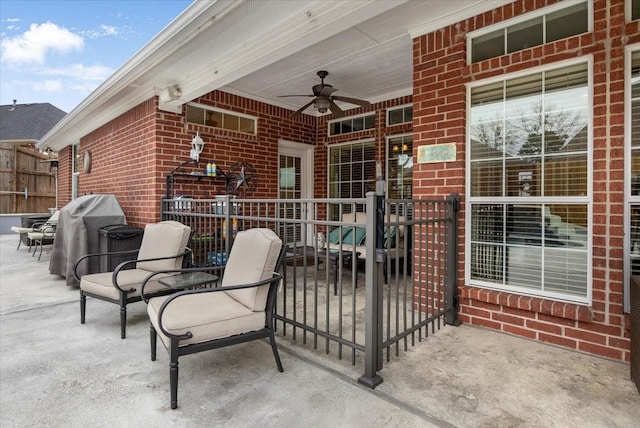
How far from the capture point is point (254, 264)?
2.32 meters

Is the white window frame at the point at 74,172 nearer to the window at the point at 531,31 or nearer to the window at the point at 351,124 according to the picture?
the window at the point at 351,124

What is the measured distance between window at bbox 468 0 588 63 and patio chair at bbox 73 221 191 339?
322 centimetres

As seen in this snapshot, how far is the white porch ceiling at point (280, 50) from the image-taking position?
8.85ft

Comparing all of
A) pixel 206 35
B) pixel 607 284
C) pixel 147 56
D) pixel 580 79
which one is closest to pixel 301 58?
pixel 206 35

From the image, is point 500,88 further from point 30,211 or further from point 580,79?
point 30,211

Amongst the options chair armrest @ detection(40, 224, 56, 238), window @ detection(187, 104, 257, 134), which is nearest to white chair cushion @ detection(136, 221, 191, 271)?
window @ detection(187, 104, 257, 134)

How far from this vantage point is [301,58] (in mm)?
4102

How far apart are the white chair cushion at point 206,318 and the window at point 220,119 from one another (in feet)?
11.2

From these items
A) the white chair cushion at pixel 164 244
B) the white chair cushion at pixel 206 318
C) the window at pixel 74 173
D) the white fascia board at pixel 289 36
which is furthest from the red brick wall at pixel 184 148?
the white chair cushion at pixel 206 318

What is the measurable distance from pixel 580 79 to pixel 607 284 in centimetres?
146

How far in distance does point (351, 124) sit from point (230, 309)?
4870mm

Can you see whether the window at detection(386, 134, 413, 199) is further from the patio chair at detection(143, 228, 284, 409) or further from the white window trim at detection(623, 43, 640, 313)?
the patio chair at detection(143, 228, 284, 409)

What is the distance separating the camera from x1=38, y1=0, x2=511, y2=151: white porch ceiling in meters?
2.70

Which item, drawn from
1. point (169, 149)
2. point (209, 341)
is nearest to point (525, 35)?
point (209, 341)
